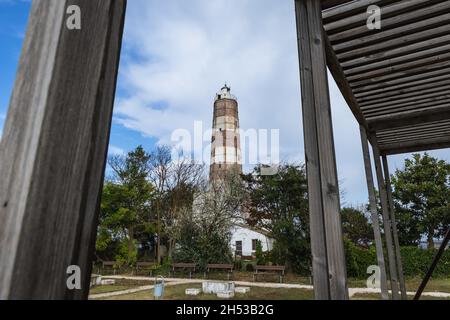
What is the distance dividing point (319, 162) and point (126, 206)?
17760 mm

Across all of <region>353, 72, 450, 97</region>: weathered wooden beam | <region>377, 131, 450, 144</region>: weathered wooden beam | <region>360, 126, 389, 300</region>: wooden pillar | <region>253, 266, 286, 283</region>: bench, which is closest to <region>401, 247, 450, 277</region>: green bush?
<region>253, 266, 286, 283</region>: bench

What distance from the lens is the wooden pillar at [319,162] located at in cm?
129

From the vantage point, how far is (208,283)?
9.83 m

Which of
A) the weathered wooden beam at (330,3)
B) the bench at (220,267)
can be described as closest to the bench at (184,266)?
the bench at (220,267)

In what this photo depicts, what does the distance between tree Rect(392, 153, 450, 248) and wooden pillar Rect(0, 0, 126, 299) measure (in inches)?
Result: 759

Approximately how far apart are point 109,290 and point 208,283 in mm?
3765

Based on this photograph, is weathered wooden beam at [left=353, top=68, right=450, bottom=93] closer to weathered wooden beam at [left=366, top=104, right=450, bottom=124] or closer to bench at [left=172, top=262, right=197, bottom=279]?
weathered wooden beam at [left=366, top=104, right=450, bottom=124]

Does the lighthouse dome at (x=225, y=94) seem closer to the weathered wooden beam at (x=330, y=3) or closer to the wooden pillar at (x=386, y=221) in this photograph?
the wooden pillar at (x=386, y=221)

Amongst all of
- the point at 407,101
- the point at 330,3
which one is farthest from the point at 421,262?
the point at 330,3

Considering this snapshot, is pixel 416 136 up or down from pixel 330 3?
up

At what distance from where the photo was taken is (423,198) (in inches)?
653

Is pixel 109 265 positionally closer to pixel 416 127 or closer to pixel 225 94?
pixel 416 127
